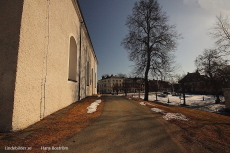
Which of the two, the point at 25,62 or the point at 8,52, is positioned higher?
the point at 8,52

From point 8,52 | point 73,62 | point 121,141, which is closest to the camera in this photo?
point 121,141

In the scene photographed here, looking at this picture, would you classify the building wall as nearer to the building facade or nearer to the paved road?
the building facade

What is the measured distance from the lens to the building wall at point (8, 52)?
353 cm

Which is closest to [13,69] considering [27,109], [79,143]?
[27,109]

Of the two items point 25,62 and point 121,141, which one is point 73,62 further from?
point 121,141

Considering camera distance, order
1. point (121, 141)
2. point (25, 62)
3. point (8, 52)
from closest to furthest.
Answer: point (121, 141), point (8, 52), point (25, 62)

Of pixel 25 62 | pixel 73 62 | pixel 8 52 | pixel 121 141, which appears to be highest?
pixel 73 62

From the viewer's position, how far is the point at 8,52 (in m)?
3.72

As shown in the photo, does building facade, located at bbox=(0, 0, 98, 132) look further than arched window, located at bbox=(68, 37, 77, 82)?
No

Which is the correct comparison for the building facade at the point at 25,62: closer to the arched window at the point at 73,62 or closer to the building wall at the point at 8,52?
the building wall at the point at 8,52

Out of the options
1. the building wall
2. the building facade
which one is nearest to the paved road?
the building facade

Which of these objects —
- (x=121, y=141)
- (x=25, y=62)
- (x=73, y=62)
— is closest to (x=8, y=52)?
(x=25, y=62)

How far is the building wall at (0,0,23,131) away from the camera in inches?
139

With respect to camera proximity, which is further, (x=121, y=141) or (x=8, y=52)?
(x=8, y=52)
